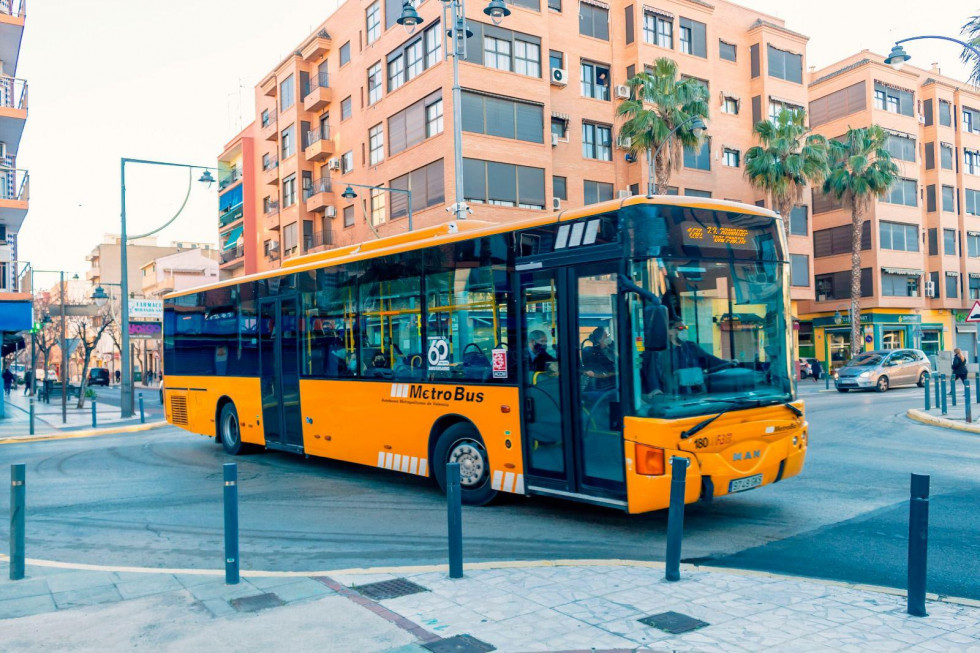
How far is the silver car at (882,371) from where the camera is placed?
98.9ft

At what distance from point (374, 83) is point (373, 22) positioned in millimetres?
2882

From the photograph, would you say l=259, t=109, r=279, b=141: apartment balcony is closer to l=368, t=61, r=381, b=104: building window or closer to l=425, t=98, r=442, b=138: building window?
l=368, t=61, r=381, b=104: building window

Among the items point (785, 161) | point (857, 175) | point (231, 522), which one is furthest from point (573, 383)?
point (857, 175)

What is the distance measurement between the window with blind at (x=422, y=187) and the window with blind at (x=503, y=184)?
1172 mm

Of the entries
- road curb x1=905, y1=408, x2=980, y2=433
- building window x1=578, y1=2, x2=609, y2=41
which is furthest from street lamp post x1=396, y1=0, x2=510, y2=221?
road curb x1=905, y1=408, x2=980, y2=433

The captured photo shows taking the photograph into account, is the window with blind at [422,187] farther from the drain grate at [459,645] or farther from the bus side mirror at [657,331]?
the drain grate at [459,645]

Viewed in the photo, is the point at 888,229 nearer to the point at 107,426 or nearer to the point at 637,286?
the point at 107,426

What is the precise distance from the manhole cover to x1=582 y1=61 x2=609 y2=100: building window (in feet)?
114

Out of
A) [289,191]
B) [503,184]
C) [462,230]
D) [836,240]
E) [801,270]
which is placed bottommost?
[462,230]

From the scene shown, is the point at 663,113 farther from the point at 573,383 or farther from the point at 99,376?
the point at 99,376

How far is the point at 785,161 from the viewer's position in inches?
1570

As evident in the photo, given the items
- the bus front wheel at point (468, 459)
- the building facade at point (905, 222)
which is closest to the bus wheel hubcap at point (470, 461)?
the bus front wheel at point (468, 459)

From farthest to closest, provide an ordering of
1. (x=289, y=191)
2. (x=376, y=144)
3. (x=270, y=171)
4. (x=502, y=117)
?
(x=270, y=171), (x=289, y=191), (x=376, y=144), (x=502, y=117)

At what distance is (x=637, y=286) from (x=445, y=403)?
2.99 meters
